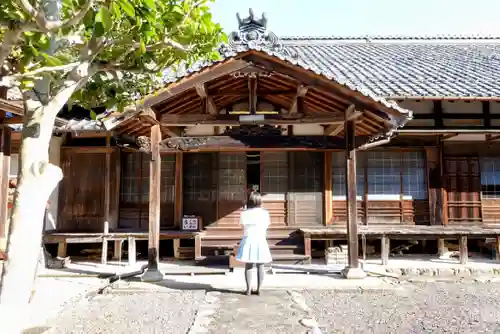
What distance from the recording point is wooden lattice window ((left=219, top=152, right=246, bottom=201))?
9906 millimetres

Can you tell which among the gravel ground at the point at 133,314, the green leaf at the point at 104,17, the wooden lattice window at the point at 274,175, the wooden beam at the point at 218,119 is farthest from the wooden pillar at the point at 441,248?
the green leaf at the point at 104,17

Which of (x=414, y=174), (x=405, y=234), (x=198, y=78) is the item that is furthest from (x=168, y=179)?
(x=414, y=174)

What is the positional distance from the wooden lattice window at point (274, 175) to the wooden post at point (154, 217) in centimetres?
342

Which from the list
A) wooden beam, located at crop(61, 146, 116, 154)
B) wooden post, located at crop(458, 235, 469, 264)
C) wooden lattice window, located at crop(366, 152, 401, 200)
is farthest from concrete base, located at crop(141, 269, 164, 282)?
wooden post, located at crop(458, 235, 469, 264)

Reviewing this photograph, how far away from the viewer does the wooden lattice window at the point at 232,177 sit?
32.5 feet

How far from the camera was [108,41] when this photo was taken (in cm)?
371

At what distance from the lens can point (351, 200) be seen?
7359 millimetres

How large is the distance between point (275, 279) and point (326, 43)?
12.0m

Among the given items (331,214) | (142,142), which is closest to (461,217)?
(331,214)

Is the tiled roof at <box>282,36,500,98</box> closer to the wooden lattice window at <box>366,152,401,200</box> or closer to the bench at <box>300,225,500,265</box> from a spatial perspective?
the wooden lattice window at <box>366,152,401,200</box>

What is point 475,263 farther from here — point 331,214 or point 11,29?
point 11,29

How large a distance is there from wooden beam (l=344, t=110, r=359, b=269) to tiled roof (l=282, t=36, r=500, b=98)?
1.03m

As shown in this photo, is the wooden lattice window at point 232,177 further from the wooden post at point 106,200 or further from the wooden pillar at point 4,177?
the wooden pillar at point 4,177

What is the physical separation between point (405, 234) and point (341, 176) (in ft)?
6.96
